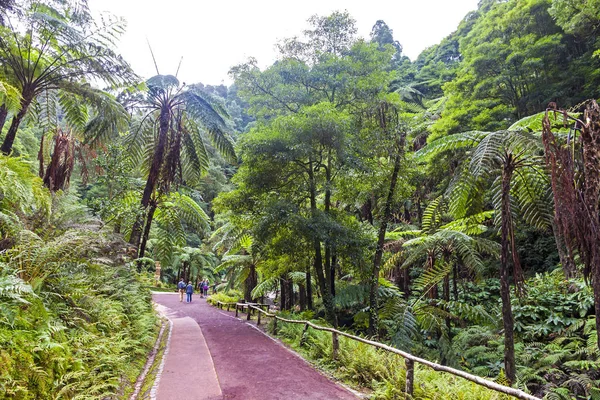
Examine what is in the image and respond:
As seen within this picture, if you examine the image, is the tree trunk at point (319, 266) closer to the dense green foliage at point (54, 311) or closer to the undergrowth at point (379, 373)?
the undergrowth at point (379, 373)

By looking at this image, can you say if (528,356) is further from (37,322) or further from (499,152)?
(37,322)

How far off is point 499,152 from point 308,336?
17.6ft

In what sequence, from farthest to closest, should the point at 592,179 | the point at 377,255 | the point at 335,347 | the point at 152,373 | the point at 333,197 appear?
1. the point at 333,197
2. the point at 377,255
3. the point at 335,347
4. the point at 152,373
5. the point at 592,179

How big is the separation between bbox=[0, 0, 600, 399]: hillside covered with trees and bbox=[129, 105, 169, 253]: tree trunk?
72mm

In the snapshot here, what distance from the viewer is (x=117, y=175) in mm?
9773

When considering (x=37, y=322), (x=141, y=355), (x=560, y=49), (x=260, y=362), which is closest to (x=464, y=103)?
(x=560, y=49)

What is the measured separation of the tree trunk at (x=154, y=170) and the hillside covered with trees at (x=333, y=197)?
0.07 metres

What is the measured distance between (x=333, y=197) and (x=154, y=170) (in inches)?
230

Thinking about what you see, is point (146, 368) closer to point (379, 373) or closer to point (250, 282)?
point (379, 373)

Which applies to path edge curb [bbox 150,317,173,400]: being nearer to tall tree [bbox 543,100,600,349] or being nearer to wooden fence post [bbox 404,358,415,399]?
wooden fence post [bbox 404,358,415,399]

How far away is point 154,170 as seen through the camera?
10.7 m

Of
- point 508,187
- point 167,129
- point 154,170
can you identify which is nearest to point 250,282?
point 154,170

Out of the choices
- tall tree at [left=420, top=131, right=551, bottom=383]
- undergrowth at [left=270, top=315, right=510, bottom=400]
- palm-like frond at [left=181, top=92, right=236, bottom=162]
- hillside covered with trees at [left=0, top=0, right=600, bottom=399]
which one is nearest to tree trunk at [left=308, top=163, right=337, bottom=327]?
hillside covered with trees at [left=0, top=0, right=600, bottom=399]

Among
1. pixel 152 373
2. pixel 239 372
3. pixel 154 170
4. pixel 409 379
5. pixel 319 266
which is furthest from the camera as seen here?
pixel 154 170
